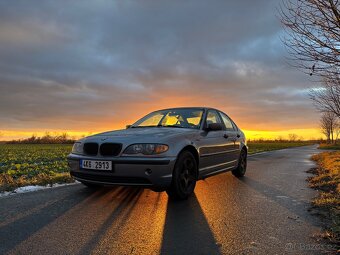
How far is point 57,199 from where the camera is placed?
16.8 feet

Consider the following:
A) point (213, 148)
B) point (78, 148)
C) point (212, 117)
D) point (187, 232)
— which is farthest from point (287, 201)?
point (78, 148)

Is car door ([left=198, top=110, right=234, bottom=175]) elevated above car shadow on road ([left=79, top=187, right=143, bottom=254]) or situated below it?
above

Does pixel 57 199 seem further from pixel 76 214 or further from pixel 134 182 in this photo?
pixel 134 182

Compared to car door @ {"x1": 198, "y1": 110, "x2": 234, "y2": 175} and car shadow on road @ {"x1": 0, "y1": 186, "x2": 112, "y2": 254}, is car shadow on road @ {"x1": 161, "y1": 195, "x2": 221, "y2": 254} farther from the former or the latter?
→ car shadow on road @ {"x1": 0, "y1": 186, "x2": 112, "y2": 254}

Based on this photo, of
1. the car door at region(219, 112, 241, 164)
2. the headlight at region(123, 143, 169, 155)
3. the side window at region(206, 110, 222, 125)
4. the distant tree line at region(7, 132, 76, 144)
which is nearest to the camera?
the headlight at region(123, 143, 169, 155)

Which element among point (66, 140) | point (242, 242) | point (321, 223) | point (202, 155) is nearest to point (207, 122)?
point (202, 155)

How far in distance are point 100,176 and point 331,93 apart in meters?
11.7

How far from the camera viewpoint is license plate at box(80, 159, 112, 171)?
478 cm

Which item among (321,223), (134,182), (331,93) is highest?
(331,93)

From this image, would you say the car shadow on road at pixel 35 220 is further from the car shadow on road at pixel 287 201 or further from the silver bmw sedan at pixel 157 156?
the car shadow on road at pixel 287 201

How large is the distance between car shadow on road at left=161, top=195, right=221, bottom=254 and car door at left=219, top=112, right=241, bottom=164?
9.05ft

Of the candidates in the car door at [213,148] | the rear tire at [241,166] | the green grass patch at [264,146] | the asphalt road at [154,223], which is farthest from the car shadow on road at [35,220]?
the green grass patch at [264,146]

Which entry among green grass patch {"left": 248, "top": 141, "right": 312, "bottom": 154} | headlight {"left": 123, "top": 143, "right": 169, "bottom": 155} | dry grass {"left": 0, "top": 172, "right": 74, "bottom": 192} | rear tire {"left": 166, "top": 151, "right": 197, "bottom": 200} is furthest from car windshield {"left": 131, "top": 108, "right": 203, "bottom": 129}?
green grass patch {"left": 248, "top": 141, "right": 312, "bottom": 154}

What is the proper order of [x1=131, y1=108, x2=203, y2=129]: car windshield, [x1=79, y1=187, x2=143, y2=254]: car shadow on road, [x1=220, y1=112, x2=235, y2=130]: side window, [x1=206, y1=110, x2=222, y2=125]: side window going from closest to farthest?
[x1=79, y1=187, x2=143, y2=254]: car shadow on road
[x1=131, y1=108, x2=203, y2=129]: car windshield
[x1=206, y1=110, x2=222, y2=125]: side window
[x1=220, y1=112, x2=235, y2=130]: side window
